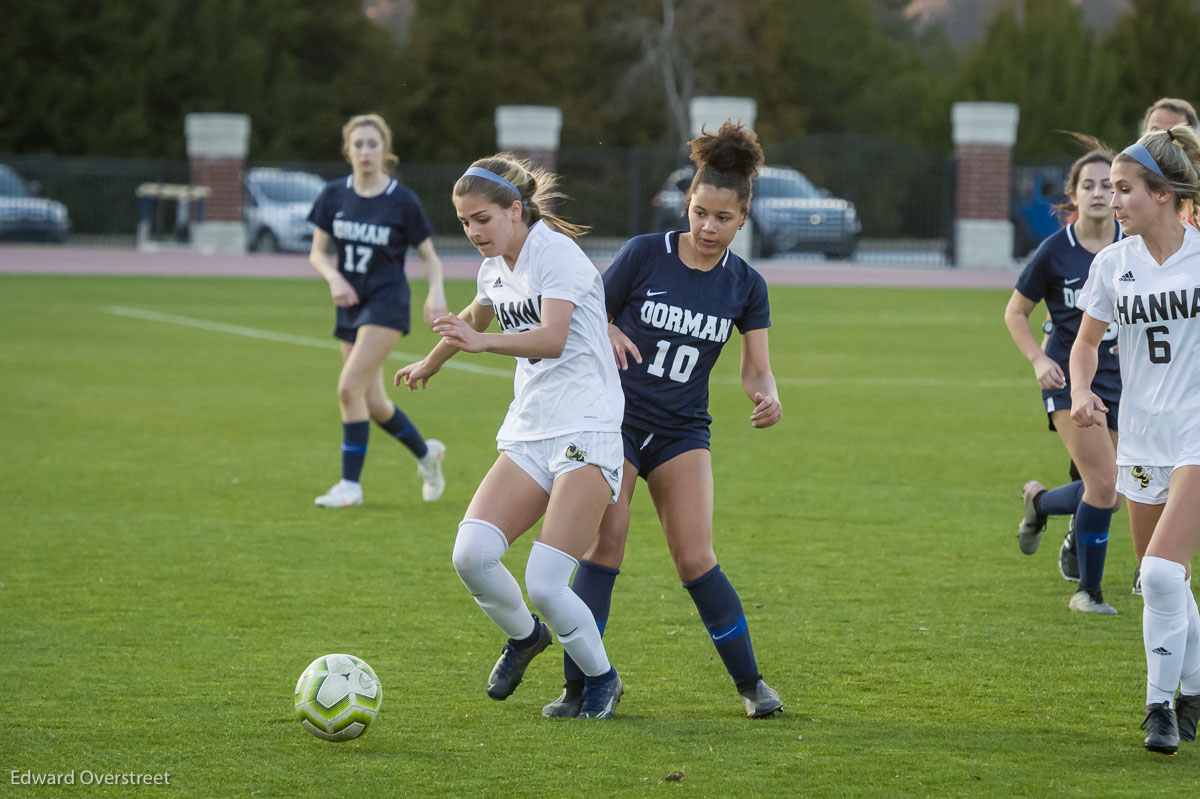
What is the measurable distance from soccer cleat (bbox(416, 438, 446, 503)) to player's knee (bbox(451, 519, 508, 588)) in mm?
4622

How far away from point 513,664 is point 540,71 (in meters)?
48.2

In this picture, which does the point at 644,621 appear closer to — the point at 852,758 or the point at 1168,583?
the point at 852,758

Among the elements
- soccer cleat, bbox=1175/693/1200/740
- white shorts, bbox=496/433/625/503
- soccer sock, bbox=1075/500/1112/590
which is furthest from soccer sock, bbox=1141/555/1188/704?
soccer sock, bbox=1075/500/1112/590

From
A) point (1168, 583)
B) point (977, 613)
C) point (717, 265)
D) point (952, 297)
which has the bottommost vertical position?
point (952, 297)

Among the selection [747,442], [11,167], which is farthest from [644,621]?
[11,167]

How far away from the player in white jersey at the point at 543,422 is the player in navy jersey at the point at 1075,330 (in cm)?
241

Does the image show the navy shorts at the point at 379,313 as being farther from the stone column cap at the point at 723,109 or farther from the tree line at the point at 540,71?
the tree line at the point at 540,71

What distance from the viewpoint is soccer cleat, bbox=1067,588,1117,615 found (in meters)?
6.82

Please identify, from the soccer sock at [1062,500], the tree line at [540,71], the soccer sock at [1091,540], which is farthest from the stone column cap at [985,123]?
the soccer sock at [1091,540]

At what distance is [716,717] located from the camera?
17.2ft

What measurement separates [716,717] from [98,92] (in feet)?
143

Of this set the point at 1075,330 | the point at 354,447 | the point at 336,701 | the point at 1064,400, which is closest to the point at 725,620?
the point at 336,701

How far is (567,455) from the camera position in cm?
491

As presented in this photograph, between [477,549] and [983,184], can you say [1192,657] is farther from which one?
[983,184]
